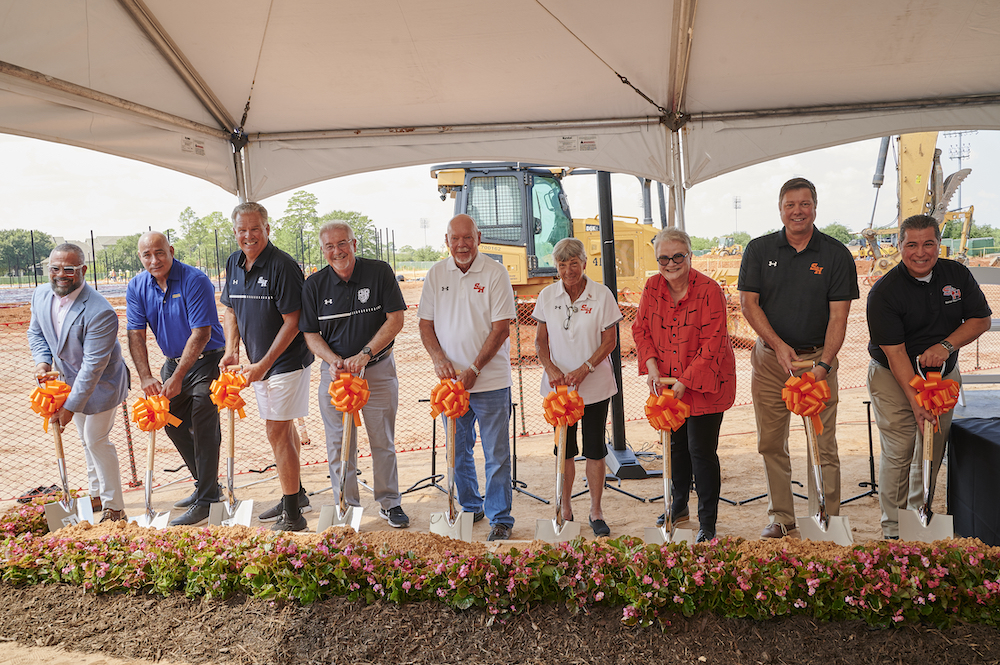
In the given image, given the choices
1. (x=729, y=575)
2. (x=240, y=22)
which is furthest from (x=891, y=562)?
(x=240, y=22)

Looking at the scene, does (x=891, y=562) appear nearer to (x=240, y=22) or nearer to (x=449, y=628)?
(x=449, y=628)

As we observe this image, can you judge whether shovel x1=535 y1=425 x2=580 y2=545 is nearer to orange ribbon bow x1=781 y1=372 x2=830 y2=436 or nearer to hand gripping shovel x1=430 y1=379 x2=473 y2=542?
hand gripping shovel x1=430 y1=379 x2=473 y2=542

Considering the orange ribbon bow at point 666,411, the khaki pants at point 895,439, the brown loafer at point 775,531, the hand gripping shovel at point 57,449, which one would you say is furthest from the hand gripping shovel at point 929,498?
the hand gripping shovel at point 57,449

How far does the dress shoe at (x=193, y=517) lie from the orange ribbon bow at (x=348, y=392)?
70.0 inches

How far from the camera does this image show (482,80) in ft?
14.4

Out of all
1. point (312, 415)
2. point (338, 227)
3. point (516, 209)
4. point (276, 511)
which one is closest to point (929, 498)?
point (338, 227)

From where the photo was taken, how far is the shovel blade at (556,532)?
3.40m

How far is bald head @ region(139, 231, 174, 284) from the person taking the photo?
166 inches

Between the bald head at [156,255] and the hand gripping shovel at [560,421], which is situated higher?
the bald head at [156,255]

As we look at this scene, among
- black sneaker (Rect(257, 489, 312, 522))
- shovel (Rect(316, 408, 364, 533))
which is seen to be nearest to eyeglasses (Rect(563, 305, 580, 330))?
shovel (Rect(316, 408, 364, 533))

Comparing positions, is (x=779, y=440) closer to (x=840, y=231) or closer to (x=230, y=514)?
(x=230, y=514)

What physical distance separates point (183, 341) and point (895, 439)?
4.48 metres

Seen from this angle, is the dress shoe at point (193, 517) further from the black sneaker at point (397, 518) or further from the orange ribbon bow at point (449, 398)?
the orange ribbon bow at point (449, 398)

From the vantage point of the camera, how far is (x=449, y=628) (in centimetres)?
287
